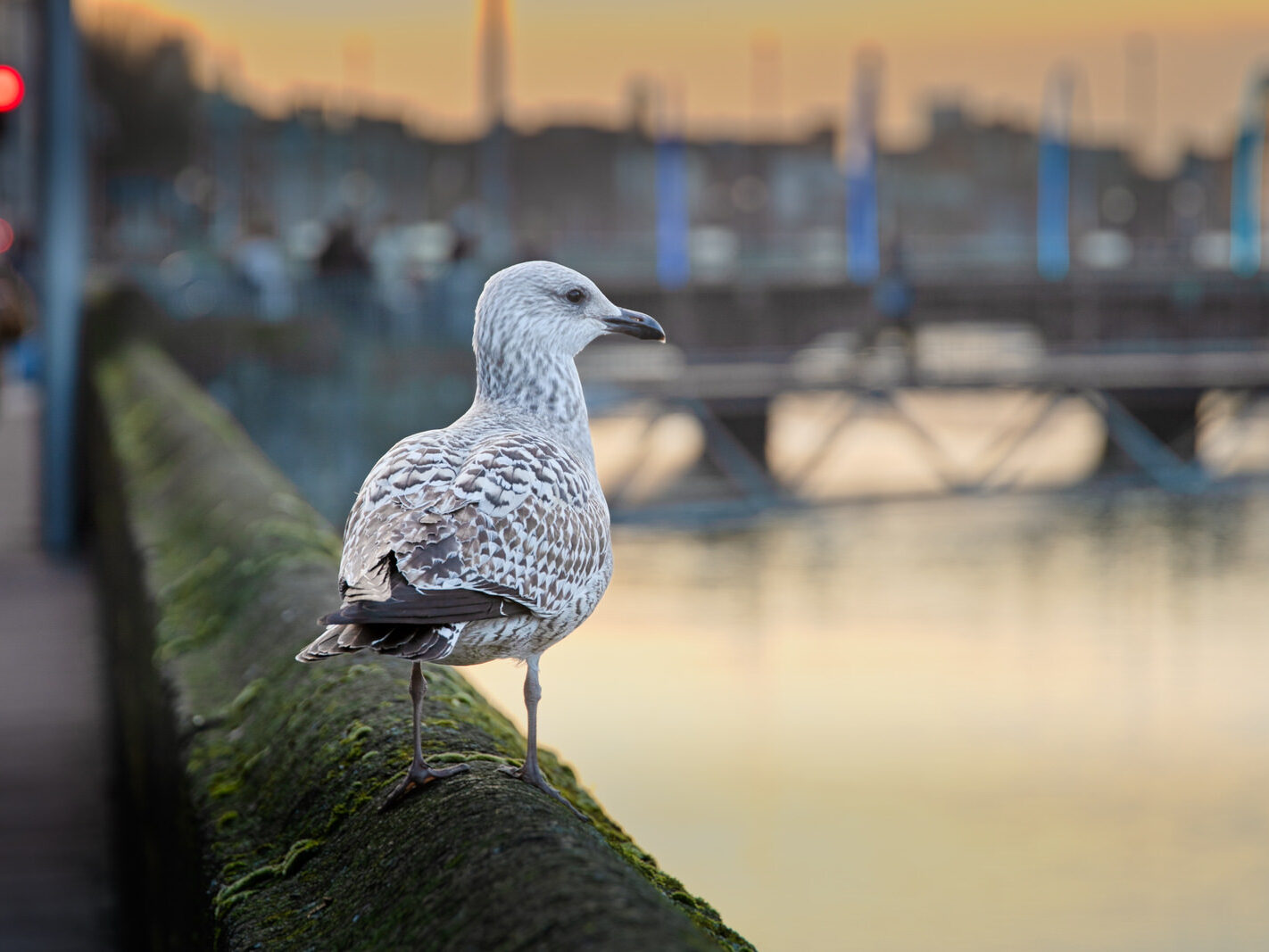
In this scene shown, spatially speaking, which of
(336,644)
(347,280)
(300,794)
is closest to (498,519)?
(336,644)

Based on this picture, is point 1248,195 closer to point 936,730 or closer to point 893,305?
point 893,305

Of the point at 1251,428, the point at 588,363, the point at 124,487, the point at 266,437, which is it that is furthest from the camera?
the point at 1251,428

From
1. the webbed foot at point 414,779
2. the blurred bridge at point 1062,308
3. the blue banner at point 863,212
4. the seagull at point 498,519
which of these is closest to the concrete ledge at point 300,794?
the webbed foot at point 414,779

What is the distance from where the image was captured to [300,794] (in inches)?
124

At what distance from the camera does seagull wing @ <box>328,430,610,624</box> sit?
265 centimetres

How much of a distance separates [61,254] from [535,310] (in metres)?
10.5

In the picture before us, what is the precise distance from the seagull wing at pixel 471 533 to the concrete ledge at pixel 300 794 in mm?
309

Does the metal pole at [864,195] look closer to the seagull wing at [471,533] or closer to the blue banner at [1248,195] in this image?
the blue banner at [1248,195]

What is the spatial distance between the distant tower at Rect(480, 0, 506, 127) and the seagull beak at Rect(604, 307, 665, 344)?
1146 inches

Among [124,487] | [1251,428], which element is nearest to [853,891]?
[124,487]

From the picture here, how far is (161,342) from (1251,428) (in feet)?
124

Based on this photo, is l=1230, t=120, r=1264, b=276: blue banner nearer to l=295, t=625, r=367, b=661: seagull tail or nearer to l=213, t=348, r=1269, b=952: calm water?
l=213, t=348, r=1269, b=952: calm water

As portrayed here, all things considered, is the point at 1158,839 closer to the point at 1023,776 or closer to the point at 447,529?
the point at 1023,776

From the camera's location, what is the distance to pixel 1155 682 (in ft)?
71.2
